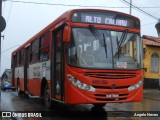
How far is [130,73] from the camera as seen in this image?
35.6ft

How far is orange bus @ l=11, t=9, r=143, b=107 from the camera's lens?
33.6 ft

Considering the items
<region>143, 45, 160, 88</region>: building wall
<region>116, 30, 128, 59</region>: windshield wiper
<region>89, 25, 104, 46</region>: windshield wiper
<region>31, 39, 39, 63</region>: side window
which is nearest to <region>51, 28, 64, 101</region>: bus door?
<region>89, 25, 104, 46</region>: windshield wiper

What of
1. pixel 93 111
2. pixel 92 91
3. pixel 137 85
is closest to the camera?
pixel 92 91

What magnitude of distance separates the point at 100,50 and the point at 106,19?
1.05m

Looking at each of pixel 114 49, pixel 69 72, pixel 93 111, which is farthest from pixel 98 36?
pixel 93 111

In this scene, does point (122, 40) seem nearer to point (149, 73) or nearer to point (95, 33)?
point (95, 33)

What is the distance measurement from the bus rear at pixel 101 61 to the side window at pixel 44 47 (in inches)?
107

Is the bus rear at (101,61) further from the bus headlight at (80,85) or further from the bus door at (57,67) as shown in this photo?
the bus door at (57,67)

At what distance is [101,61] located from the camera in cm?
1048

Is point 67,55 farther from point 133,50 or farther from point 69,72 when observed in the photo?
point 133,50

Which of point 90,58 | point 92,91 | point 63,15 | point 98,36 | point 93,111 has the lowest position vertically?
point 93,111

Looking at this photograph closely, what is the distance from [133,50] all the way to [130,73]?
77 centimetres

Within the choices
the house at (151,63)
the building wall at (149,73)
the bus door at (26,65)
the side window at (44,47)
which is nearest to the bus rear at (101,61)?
the side window at (44,47)

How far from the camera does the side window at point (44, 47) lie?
13.1m
